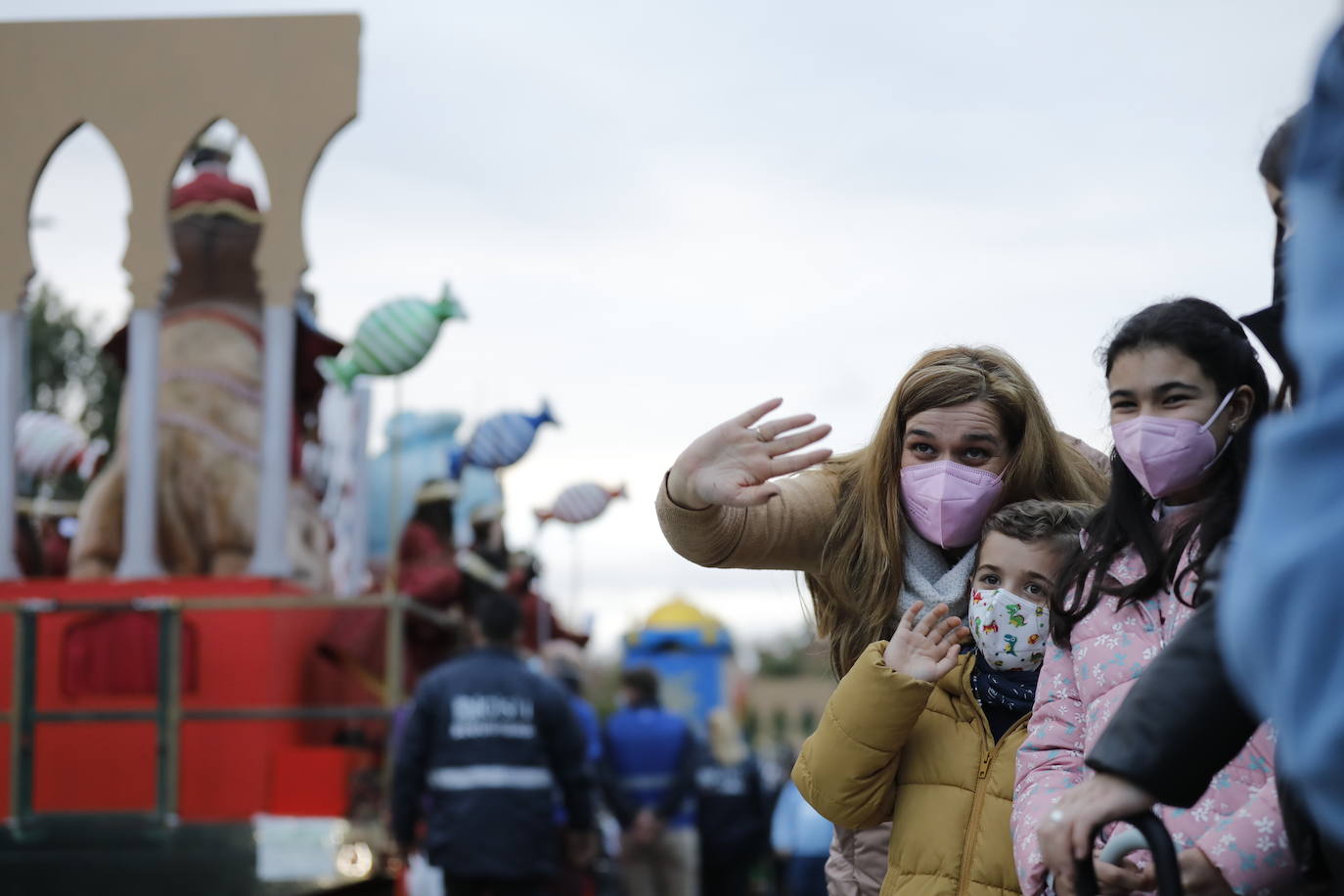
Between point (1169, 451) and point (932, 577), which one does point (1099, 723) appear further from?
point (932, 577)

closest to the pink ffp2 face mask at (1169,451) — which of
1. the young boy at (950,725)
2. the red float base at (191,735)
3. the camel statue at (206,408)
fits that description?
the young boy at (950,725)

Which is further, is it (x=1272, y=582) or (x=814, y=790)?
(x=814, y=790)

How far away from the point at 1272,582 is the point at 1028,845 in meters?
1.62

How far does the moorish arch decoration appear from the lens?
30.6ft

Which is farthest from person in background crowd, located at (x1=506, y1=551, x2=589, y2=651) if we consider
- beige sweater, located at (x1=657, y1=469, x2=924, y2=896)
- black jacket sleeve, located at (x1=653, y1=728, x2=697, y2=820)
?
beige sweater, located at (x1=657, y1=469, x2=924, y2=896)

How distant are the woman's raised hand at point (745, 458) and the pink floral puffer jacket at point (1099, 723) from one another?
0.77m

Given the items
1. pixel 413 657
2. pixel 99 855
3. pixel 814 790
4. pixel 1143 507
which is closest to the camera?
pixel 1143 507

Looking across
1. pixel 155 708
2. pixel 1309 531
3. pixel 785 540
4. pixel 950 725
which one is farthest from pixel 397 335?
pixel 1309 531

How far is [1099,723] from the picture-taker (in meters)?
2.58

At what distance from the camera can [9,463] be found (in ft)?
30.9

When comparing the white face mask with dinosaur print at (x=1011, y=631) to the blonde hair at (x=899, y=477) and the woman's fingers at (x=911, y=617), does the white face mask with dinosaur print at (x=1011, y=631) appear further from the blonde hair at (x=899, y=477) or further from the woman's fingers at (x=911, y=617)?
the blonde hair at (x=899, y=477)

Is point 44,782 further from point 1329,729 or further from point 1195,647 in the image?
point 1329,729

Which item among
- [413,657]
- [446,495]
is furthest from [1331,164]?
[446,495]

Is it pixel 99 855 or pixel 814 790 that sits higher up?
pixel 814 790
